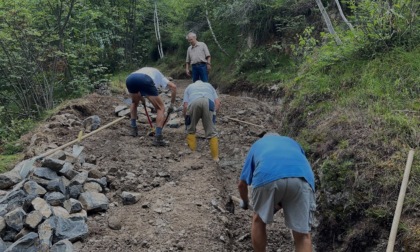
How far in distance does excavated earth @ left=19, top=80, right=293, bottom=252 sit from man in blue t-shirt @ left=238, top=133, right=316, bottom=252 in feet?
3.16

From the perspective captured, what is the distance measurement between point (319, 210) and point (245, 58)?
9.16 meters

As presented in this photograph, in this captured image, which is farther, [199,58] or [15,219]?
[199,58]

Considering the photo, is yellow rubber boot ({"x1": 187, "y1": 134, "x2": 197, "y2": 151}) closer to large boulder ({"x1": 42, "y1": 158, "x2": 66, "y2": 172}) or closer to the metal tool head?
the metal tool head

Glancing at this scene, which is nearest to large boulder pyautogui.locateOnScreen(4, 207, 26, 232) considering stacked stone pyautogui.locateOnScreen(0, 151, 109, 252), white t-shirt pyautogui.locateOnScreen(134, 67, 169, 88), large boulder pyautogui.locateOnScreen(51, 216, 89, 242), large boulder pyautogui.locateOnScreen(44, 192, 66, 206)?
stacked stone pyautogui.locateOnScreen(0, 151, 109, 252)

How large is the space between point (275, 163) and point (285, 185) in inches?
7.6

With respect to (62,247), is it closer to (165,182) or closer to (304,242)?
(165,182)

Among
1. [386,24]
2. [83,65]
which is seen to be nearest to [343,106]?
[386,24]

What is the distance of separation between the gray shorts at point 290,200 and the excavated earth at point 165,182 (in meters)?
0.98

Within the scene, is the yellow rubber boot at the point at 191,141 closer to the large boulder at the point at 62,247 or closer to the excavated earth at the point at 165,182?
the excavated earth at the point at 165,182

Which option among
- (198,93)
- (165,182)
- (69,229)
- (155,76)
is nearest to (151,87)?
(155,76)

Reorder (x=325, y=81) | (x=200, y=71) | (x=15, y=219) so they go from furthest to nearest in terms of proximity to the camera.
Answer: (x=200, y=71)
(x=325, y=81)
(x=15, y=219)

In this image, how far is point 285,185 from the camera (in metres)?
3.01

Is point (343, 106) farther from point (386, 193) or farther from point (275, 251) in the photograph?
point (275, 251)

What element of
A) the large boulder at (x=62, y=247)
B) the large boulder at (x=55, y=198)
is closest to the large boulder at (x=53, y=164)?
the large boulder at (x=55, y=198)
